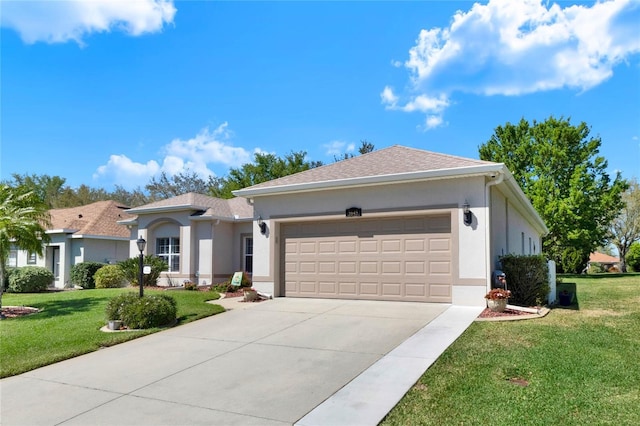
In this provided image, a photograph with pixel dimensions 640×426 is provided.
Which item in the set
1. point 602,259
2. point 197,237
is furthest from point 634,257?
point 197,237

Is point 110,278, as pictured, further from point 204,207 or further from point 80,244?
point 204,207

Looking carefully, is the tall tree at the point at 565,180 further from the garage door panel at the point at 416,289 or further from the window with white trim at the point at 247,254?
the garage door panel at the point at 416,289

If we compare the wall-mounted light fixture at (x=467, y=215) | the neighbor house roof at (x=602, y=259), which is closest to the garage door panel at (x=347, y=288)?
the wall-mounted light fixture at (x=467, y=215)

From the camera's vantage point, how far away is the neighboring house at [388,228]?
35.8 ft

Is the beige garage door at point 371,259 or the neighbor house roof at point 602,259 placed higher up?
the beige garage door at point 371,259

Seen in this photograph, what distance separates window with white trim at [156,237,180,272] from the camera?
1989 centimetres

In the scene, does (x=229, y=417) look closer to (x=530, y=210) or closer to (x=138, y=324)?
(x=138, y=324)

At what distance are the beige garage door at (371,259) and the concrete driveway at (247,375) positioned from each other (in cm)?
173

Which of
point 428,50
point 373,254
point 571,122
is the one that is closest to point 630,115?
point 428,50

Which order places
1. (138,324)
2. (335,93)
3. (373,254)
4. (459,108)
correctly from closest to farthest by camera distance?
(138,324) < (373,254) < (335,93) < (459,108)

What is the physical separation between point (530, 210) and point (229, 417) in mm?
16419

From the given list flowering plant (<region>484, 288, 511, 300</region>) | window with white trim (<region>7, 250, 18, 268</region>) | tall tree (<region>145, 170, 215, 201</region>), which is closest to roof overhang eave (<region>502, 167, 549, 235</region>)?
flowering plant (<region>484, 288, 511, 300</region>)

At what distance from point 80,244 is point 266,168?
19.2 m

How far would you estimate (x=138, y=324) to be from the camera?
9633 mm
